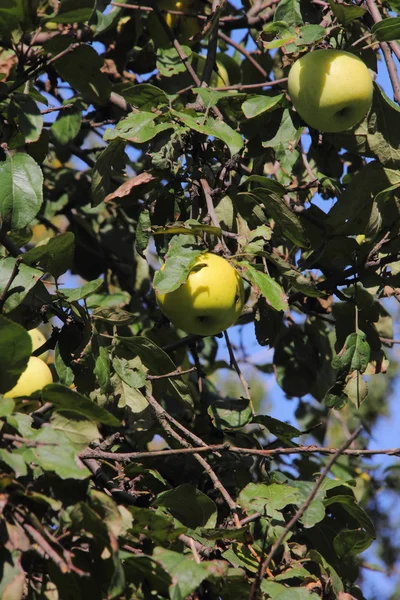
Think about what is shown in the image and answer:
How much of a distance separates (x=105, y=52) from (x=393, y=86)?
1.10 metres

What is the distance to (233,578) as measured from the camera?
1.58 meters

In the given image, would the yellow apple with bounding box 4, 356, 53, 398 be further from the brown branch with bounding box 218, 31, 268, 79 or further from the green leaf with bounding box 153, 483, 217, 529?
the brown branch with bounding box 218, 31, 268, 79

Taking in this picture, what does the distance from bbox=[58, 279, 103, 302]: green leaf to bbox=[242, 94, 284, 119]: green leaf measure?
0.61 m

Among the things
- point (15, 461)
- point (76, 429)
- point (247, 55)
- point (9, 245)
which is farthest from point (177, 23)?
point (15, 461)

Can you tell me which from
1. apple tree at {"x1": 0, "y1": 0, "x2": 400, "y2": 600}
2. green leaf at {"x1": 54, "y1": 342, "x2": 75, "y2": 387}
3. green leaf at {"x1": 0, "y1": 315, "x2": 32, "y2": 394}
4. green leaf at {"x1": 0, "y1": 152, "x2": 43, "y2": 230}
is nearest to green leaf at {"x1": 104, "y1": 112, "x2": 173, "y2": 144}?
apple tree at {"x1": 0, "y1": 0, "x2": 400, "y2": 600}

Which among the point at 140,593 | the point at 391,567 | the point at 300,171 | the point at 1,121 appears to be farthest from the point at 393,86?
the point at 391,567

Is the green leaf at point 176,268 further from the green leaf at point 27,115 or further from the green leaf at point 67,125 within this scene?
the green leaf at point 67,125

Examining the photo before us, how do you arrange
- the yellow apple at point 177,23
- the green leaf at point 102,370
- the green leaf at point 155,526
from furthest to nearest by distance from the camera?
the yellow apple at point 177,23, the green leaf at point 102,370, the green leaf at point 155,526

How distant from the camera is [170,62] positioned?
2.65 meters

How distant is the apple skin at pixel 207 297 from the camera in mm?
1828

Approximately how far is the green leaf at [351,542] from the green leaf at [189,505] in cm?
30

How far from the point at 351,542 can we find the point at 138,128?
1094mm

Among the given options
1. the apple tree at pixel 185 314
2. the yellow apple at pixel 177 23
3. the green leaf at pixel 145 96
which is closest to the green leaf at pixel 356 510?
the apple tree at pixel 185 314

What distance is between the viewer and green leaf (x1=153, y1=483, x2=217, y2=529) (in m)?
1.83
